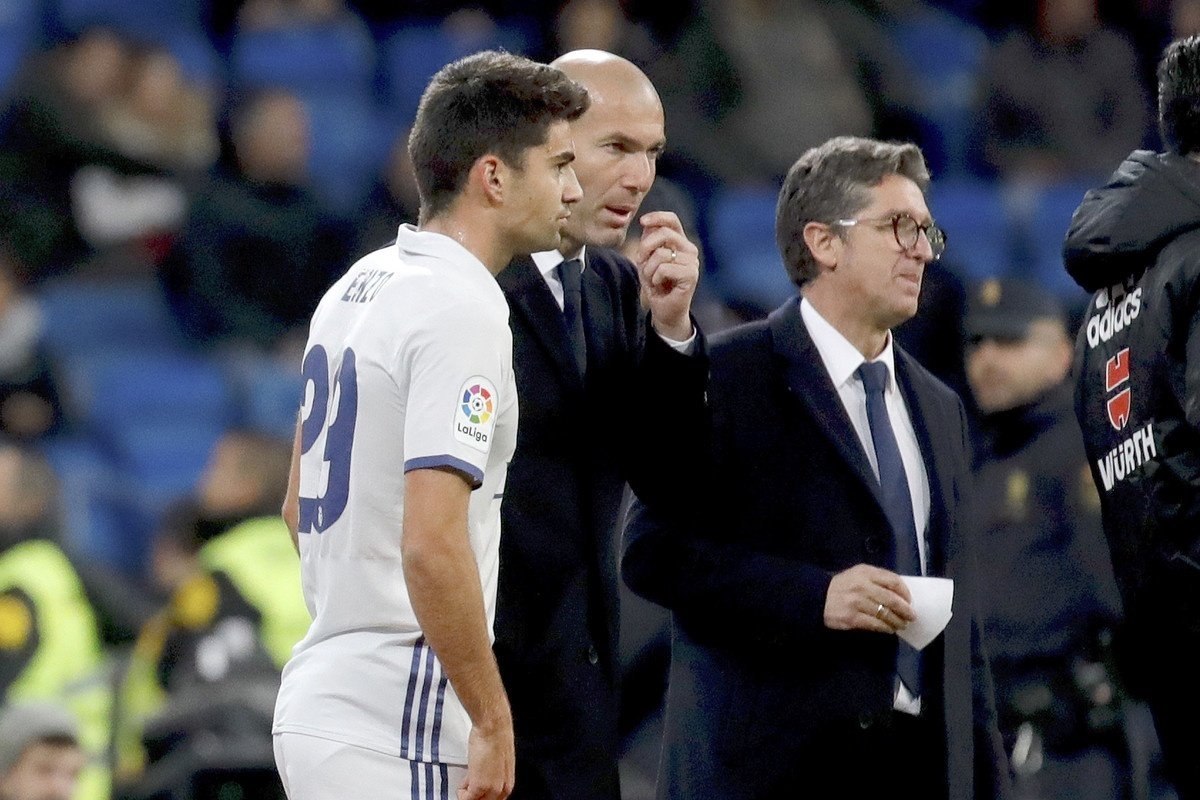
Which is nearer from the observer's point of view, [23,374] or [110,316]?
[23,374]

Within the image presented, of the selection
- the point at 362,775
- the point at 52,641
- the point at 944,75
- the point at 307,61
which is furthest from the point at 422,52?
the point at 362,775

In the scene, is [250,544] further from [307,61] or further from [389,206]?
[307,61]

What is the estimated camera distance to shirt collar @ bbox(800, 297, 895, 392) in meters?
3.87

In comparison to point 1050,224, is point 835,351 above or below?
above

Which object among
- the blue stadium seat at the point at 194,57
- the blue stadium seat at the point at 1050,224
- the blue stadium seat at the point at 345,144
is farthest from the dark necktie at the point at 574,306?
the blue stadium seat at the point at 194,57

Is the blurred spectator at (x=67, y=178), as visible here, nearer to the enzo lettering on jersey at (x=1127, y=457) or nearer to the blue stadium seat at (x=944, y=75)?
the blue stadium seat at (x=944, y=75)

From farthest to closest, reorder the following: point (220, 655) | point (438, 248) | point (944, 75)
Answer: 1. point (944, 75)
2. point (220, 655)
3. point (438, 248)

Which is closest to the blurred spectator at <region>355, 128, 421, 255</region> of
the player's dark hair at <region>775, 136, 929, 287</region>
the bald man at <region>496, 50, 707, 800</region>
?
the player's dark hair at <region>775, 136, 929, 287</region>

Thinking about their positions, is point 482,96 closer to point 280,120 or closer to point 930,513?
point 930,513

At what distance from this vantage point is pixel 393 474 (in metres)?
2.95

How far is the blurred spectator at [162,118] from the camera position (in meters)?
9.05

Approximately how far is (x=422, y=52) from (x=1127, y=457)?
20.9 feet

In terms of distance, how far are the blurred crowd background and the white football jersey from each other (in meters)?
4.13

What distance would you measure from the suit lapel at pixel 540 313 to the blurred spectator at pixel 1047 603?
261 centimetres
